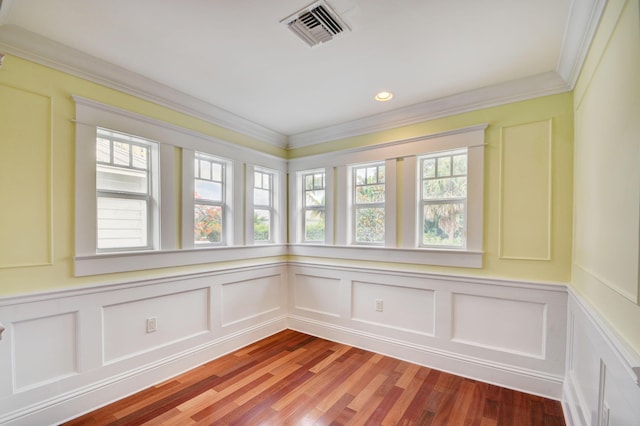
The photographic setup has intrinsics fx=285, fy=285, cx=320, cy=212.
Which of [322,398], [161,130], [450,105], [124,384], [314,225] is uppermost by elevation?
[450,105]

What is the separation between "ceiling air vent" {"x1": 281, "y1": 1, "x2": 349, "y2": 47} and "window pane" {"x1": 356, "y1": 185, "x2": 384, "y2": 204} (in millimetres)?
1844

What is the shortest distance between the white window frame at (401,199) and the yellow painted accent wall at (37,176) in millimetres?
2407

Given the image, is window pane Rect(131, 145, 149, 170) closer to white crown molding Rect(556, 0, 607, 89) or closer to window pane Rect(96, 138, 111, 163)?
window pane Rect(96, 138, 111, 163)

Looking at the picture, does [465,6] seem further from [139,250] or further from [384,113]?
[139,250]

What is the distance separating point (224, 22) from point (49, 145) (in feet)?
5.00

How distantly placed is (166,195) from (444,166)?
9.12 ft

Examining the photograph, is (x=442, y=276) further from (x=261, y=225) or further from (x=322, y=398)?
(x=261, y=225)

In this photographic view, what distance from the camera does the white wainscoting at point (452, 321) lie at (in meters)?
2.38

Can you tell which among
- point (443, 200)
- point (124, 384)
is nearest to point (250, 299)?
point (124, 384)

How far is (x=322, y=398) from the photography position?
2.34m

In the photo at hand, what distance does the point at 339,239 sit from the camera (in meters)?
3.61

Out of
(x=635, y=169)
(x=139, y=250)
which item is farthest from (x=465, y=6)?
(x=139, y=250)

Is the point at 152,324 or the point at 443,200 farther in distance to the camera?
the point at 443,200

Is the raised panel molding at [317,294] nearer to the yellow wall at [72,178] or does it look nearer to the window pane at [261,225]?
the window pane at [261,225]
